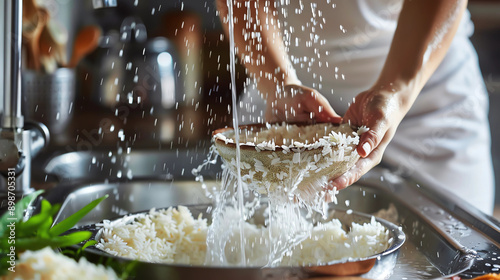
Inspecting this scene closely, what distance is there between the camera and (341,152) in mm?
827

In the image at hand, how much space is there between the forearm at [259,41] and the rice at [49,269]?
0.71 meters

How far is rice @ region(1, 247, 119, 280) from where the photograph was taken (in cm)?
58

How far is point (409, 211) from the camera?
109 cm

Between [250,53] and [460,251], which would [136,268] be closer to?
[460,251]

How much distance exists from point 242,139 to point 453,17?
22.4 inches

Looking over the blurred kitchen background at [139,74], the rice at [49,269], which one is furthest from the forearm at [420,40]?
the rice at [49,269]

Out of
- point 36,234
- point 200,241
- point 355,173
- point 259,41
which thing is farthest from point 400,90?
point 36,234

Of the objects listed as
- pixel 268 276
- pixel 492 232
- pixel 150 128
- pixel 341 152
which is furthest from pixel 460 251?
pixel 150 128

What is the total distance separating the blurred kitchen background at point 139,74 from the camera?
2014 mm

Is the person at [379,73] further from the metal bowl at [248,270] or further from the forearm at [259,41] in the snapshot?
the metal bowl at [248,270]

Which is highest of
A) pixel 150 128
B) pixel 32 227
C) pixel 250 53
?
pixel 250 53

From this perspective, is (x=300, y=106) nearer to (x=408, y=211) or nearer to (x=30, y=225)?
(x=408, y=211)

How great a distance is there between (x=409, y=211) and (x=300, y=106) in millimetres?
285

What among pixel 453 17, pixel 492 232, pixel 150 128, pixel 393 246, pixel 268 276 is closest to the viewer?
pixel 268 276
